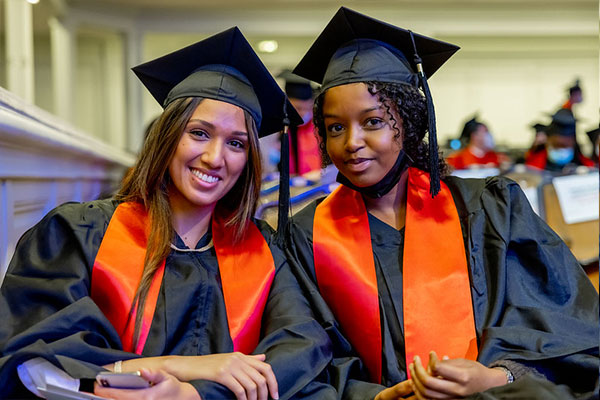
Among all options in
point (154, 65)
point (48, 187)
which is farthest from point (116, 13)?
point (154, 65)

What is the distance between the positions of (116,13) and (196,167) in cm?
849

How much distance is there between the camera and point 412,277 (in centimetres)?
177

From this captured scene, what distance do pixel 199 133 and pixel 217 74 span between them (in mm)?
190

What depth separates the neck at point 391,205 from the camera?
6.35 ft

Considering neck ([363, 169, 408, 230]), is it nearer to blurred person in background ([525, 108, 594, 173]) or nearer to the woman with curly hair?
the woman with curly hair

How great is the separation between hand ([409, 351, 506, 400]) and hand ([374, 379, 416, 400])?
0.03 meters

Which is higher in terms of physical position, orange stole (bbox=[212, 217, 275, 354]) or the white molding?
the white molding

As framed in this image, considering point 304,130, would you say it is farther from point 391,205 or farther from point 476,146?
point 476,146

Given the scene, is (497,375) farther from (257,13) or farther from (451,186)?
(257,13)

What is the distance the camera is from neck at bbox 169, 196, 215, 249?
71.1 inches

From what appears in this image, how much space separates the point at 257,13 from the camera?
9633 mm

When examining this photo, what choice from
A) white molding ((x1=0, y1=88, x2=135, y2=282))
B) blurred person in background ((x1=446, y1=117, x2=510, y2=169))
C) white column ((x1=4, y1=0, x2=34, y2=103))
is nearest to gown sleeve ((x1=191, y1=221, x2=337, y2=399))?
white molding ((x1=0, y1=88, x2=135, y2=282))

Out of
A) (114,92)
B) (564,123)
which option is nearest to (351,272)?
(564,123)

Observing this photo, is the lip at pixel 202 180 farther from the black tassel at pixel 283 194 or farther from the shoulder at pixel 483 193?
the shoulder at pixel 483 193
